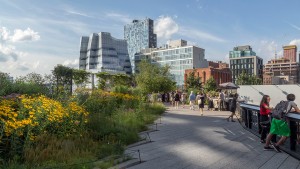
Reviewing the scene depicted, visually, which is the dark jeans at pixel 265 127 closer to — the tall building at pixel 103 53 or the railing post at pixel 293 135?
the railing post at pixel 293 135

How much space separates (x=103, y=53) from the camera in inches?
5256

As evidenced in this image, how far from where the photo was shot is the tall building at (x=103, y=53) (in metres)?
134

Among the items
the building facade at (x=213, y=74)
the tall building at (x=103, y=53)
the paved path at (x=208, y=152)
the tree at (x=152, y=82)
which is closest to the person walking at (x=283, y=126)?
the paved path at (x=208, y=152)

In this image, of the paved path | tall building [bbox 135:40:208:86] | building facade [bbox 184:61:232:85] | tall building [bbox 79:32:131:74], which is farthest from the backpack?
tall building [bbox 79:32:131:74]

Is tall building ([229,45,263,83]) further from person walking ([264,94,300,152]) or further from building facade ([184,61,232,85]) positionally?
person walking ([264,94,300,152])

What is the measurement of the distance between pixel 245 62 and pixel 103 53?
79.8m

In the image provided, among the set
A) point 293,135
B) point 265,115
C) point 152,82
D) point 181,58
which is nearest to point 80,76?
point 152,82

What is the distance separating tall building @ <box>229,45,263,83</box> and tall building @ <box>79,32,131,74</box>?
6232cm

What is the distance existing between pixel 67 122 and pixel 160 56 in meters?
138

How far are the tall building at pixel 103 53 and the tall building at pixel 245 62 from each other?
62.3 metres

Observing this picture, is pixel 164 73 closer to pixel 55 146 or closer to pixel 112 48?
pixel 55 146

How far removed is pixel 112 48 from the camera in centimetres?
13812

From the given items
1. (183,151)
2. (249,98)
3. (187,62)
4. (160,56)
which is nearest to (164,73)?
(249,98)

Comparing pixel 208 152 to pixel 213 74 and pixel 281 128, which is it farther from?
pixel 213 74
